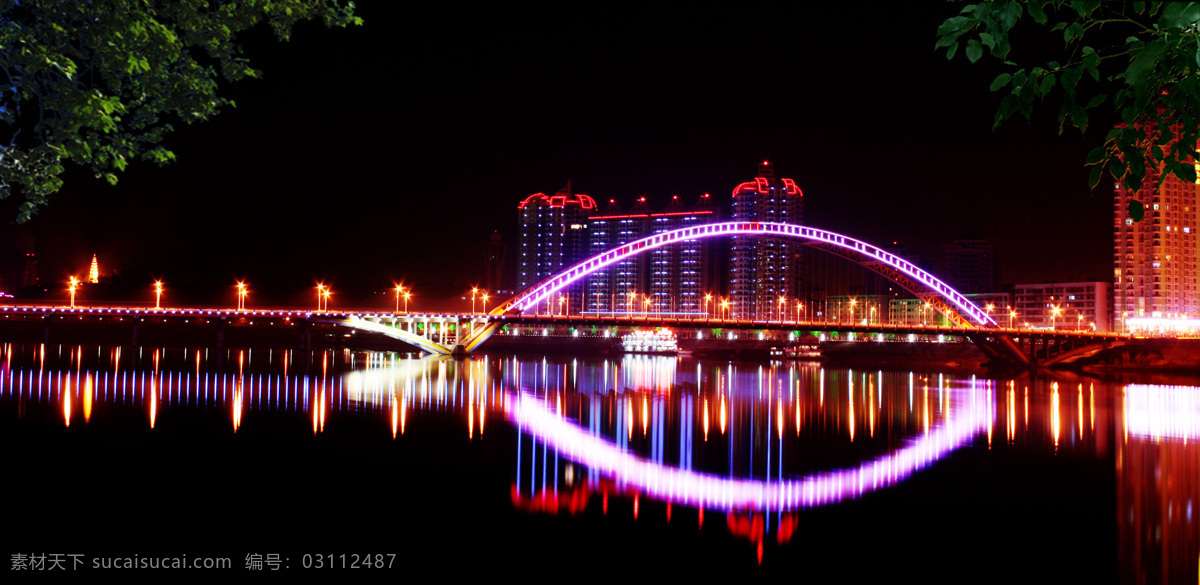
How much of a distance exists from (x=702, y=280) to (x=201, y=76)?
358 ft

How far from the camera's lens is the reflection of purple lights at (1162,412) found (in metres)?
25.1

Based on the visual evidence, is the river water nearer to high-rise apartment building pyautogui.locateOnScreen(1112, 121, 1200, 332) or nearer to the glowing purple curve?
the glowing purple curve

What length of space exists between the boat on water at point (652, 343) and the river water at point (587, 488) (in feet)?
216

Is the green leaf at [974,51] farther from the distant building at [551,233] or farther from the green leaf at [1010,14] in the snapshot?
the distant building at [551,233]

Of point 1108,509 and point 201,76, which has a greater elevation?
point 201,76

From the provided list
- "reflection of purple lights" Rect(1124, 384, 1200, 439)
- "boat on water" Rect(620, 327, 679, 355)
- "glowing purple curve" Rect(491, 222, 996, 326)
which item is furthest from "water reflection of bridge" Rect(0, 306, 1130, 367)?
"boat on water" Rect(620, 327, 679, 355)

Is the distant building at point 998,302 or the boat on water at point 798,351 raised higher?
the distant building at point 998,302

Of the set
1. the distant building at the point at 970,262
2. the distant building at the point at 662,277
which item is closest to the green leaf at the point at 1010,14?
the distant building at the point at 662,277

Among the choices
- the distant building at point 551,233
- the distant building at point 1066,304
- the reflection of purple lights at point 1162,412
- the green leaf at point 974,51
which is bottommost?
the reflection of purple lights at point 1162,412

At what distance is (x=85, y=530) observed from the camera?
1010cm

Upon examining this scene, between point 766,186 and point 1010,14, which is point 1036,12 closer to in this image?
point 1010,14

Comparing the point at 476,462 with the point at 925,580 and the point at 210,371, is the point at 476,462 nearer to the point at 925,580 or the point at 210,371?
the point at 925,580

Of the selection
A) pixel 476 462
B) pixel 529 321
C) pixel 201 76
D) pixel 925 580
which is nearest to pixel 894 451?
pixel 476 462

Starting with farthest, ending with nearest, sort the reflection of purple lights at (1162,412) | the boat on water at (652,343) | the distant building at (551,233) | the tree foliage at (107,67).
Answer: the distant building at (551,233)
the boat on water at (652,343)
the reflection of purple lights at (1162,412)
the tree foliage at (107,67)
